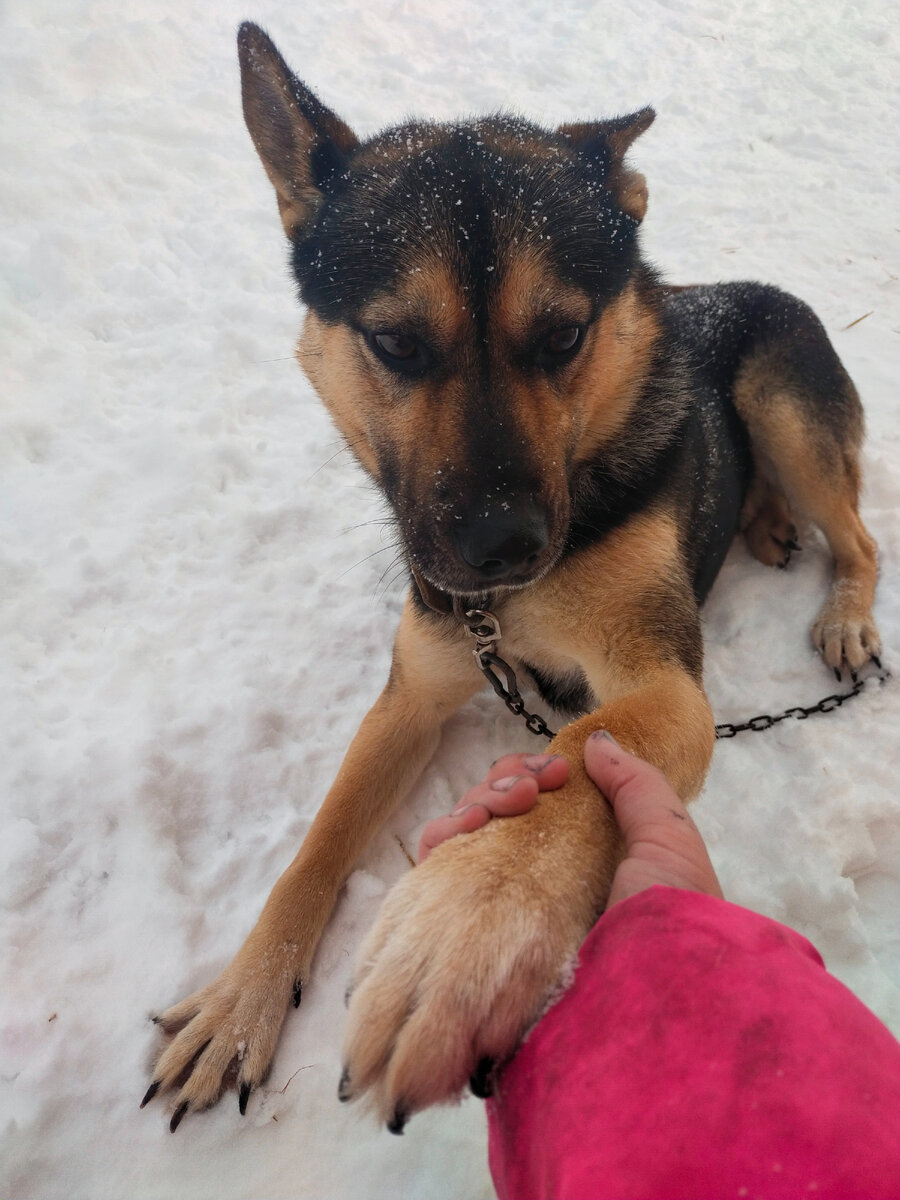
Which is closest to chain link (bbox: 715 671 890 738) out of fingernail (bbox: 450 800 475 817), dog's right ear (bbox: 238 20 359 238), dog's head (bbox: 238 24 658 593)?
dog's head (bbox: 238 24 658 593)

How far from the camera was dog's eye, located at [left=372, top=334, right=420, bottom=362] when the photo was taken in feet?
6.80

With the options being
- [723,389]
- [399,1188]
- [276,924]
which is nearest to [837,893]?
[399,1188]

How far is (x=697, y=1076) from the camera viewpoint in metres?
0.89

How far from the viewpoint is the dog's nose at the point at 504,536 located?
5.85ft

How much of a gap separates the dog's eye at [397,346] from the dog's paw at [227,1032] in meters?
1.94

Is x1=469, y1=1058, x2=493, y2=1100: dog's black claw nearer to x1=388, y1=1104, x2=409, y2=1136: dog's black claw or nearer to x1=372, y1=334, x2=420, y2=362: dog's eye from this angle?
x1=388, y1=1104, x2=409, y2=1136: dog's black claw

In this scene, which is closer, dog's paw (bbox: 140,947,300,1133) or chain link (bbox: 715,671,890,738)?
A: dog's paw (bbox: 140,947,300,1133)

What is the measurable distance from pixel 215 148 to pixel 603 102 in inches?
183

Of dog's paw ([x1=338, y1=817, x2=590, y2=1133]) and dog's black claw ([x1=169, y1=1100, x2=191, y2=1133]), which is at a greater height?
dog's paw ([x1=338, y1=817, x2=590, y2=1133])

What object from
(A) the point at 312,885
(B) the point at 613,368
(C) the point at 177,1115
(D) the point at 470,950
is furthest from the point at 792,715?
(C) the point at 177,1115

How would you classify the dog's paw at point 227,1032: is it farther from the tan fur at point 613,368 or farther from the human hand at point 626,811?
→ the tan fur at point 613,368

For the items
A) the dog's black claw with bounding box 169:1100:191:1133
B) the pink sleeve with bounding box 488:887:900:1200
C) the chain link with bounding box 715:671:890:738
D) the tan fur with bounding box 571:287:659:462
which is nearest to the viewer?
the pink sleeve with bounding box 488:887:900:1200

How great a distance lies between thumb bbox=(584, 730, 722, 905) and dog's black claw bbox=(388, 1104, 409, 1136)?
1.65 ft

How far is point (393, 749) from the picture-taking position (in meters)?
2.62
